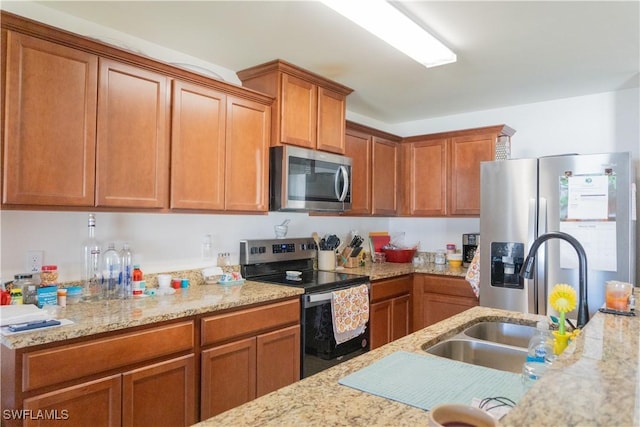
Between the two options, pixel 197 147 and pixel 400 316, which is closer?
pixel 197 147

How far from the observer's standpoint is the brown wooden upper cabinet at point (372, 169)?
3568 mm

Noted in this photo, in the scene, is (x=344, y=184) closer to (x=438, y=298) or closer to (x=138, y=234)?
(x=438, y=298)

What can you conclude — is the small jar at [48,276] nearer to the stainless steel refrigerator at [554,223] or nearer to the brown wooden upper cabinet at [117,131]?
the brown wooden upper cabinet at [117,131]

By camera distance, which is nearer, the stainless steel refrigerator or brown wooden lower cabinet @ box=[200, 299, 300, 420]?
brown wooden lower cabinet @ box=[200, 299, 300, 420]

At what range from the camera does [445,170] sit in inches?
150

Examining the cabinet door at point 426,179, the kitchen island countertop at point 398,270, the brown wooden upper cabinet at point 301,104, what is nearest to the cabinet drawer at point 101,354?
the brown wooden upper cabinet at point 301,104

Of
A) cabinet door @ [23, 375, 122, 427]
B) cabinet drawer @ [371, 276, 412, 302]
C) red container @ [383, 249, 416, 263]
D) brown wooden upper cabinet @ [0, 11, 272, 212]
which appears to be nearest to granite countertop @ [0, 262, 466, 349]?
cabinet door @ [23, 375, 122, 427]

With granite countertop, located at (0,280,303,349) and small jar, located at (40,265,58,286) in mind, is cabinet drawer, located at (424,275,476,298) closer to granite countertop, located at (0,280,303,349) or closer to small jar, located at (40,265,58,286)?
granite countertop, located at (0,280,303,349)

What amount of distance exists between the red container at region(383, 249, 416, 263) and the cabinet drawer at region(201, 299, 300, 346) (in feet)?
5.89

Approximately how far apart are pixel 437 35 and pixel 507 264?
1.66 m

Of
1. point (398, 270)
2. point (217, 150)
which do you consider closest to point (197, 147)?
point (217, 150)

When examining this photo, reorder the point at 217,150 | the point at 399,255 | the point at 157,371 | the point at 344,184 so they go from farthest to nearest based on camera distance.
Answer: the point at 399,255, the point at 344,184, the point at 217,150, the point at 157,371

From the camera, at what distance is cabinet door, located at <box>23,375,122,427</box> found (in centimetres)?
145

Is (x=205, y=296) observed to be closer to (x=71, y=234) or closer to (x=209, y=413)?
(x=209, y=413)
